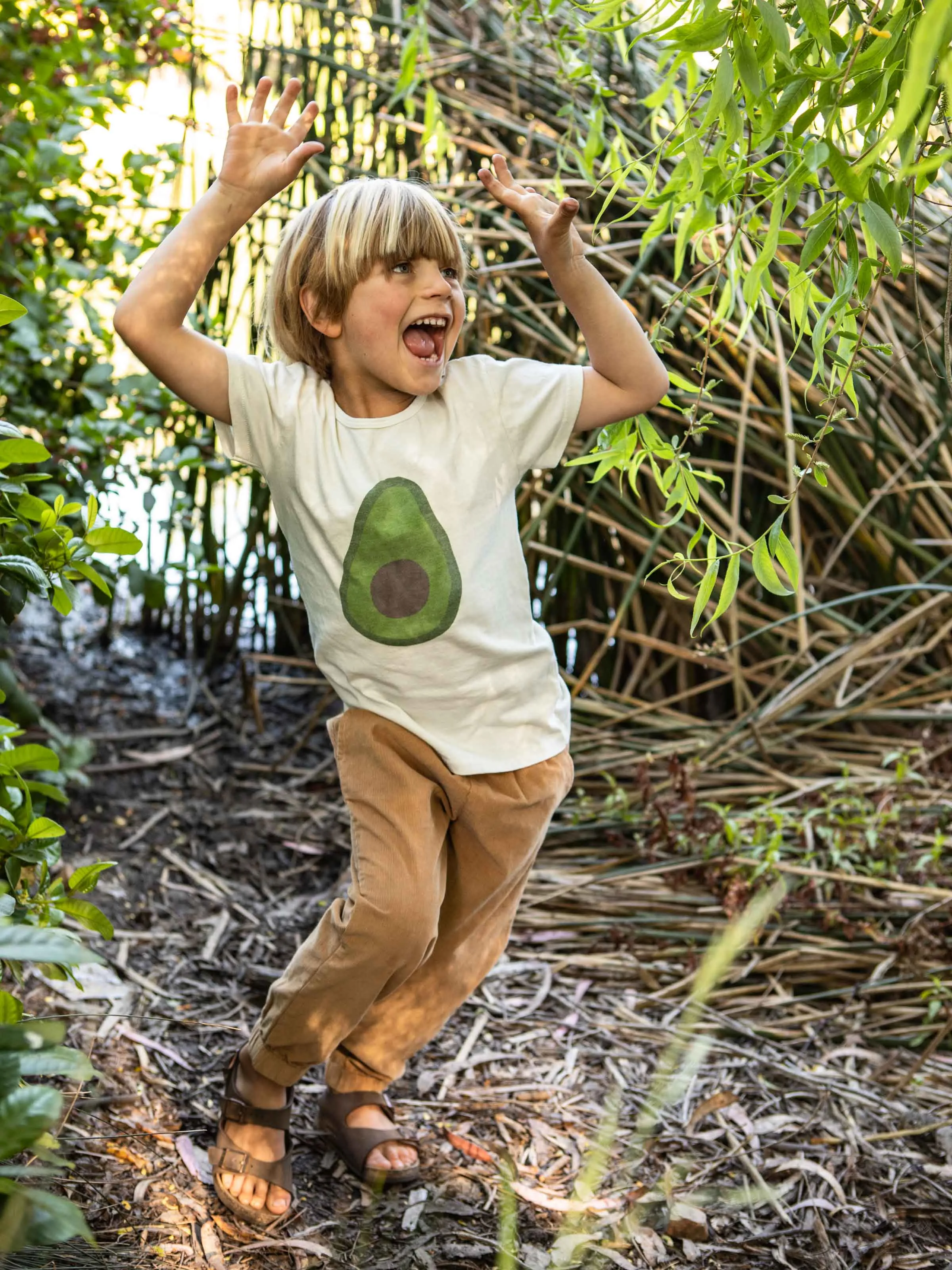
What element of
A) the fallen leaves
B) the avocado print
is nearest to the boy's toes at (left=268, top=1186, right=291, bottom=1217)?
the fallen leaves

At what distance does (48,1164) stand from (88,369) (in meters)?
1.28

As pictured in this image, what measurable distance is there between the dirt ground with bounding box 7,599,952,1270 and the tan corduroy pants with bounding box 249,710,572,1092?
0.53 ft

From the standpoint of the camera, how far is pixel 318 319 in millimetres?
1301

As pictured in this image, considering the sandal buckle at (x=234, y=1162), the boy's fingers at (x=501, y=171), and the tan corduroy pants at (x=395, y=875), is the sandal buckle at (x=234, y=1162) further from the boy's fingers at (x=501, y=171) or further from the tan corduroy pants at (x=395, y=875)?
the boy's fingers at (x=501, y=171)

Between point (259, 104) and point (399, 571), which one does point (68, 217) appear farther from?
point (399, 571)

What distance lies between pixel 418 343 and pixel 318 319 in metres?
0.12

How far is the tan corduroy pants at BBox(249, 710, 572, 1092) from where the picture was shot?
1276 millimetres

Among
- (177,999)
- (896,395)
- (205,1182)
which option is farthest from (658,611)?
(205,1182)

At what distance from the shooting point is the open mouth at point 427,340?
126 cm

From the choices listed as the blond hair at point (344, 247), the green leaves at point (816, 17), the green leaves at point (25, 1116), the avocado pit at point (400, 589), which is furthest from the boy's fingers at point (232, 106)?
the green leaves at point (25, 1116)

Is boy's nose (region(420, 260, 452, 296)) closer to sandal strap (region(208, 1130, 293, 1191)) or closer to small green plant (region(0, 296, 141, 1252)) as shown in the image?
small green plant (region(0, 296, 141, 1252))

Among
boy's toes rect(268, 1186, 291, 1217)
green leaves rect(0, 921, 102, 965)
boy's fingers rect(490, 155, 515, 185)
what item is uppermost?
boy's fingers rect(490, 155, 515, 185)

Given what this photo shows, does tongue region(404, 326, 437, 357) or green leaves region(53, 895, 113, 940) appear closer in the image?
green leaves region(53, 895, 113, 940)

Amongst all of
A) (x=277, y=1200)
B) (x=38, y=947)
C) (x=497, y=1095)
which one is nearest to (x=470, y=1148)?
(x=497, y=1095)
